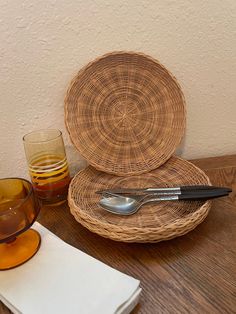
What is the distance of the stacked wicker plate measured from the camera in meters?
0.62

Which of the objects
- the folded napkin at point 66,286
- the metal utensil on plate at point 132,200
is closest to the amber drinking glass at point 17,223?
the folded napkin at point 66,286

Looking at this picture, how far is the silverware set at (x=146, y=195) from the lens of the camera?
51 cm

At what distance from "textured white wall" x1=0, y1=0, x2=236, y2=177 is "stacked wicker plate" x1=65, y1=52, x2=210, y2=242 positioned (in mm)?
42

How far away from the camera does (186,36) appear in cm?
66

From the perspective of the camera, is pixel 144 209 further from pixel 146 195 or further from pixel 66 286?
pixel 66 286

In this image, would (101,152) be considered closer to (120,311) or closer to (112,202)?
(112,202)

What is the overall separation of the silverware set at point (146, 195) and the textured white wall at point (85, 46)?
0.65 ft

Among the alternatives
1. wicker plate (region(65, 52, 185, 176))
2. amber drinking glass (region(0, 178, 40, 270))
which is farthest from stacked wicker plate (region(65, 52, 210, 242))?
amber drinking glass (region(0, 178, 40, 270))

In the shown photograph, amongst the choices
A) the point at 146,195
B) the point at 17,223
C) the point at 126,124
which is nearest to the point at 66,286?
the point at 17,223

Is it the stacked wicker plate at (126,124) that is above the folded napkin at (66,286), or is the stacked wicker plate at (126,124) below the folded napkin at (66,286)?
above

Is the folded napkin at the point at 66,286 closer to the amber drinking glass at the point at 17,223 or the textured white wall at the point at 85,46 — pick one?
the amber drinking glass at the point at 17,223

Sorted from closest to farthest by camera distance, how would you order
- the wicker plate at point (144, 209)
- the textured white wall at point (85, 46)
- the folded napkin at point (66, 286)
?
the folded napkin at point (66, 286) < the wicker plate at point (144, 209) < the textured white wall at point (85, 46)

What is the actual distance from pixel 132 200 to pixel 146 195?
36mm

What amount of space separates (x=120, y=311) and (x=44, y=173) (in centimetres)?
33
